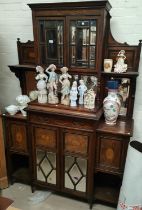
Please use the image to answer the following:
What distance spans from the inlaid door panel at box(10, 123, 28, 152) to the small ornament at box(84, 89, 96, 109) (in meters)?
0.73

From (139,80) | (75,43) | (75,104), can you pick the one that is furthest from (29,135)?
(139,80)

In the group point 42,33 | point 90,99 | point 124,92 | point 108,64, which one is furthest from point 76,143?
point 42,33

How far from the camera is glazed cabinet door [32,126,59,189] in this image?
212 centimetres

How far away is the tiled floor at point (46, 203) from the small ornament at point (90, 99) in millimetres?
1040

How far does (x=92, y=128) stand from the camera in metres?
1.94

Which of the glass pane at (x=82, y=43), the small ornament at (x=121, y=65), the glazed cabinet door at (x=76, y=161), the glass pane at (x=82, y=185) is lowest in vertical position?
the glass pane at (x=82, y=185)

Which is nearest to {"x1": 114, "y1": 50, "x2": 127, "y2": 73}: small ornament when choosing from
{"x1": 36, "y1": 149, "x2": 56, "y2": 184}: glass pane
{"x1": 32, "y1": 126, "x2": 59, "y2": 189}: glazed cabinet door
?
{"x1": 32, "y1": 126, "x2": 59, "y2": 189}: glazed cabinet door

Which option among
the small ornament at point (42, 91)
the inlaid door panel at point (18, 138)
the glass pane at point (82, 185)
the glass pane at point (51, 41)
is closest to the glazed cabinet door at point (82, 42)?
the glass pane at point (51, 41)

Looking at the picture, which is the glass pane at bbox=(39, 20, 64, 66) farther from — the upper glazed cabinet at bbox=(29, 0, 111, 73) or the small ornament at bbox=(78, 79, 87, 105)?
the small ornament at bbox=(78, 79, 87, 105)

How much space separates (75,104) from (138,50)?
0.76 metres

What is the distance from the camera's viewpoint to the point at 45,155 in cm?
222

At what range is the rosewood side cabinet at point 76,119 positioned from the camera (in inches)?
74.6

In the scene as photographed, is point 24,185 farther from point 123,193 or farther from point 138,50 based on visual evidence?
point 138,50

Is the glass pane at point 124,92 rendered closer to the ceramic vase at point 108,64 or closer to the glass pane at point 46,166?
the ceramic vase at point 108,64
